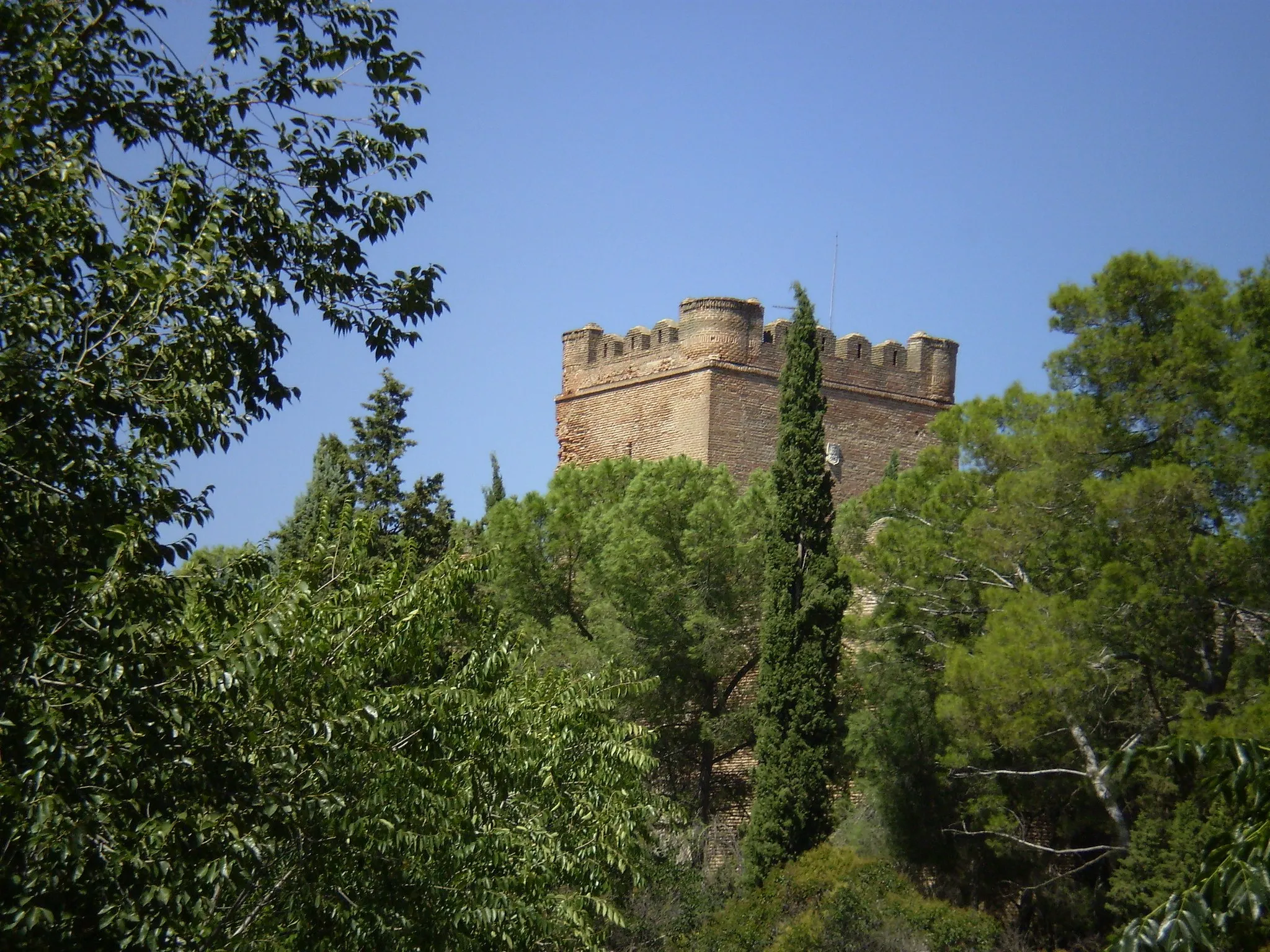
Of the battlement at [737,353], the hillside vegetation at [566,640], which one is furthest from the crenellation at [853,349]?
the hillside vegetation at [566,640]

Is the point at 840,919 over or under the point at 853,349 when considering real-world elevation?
under

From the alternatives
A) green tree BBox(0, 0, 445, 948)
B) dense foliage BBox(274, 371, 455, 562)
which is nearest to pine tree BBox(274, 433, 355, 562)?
dense foliage BBox(274, 371, 455, 562)

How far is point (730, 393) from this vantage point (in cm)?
3284

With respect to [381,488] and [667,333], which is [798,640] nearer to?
[381,488]

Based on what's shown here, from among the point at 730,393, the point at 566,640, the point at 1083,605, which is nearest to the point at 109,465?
the point at 1083,605

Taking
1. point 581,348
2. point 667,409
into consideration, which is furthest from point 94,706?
point 581,348

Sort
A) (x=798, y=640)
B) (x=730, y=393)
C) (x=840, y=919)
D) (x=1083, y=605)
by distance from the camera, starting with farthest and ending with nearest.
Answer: (x=730, y=393) → (x=798, y=640) → (x=840, y=919) → (x=1083, y=605)

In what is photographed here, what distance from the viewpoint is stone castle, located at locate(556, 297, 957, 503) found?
32.8m

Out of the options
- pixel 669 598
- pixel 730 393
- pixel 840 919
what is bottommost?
pixel 840 919

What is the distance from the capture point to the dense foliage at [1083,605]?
15.2 meters

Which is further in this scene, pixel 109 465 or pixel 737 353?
pixel 737 353

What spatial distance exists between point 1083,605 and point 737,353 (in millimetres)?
18069

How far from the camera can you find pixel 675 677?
23.2 m

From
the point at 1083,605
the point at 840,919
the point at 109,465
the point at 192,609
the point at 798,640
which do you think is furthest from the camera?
the point at 798,640
